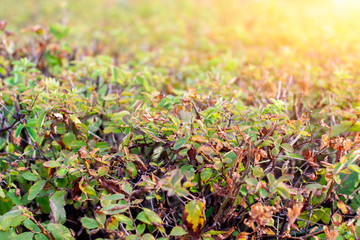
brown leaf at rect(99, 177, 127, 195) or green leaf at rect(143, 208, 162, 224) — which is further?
brown leaf at rect(99, 177, 127, 195)

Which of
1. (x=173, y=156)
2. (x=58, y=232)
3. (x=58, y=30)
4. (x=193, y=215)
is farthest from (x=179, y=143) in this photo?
(x=58, y=30)

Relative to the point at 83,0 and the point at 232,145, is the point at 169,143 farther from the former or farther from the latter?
the point at 83,0

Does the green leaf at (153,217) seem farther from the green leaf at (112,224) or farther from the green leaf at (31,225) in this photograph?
the green leaf at (31,225)

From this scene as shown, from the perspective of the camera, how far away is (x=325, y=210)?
5.60 ft

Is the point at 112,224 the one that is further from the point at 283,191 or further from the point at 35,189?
the point at 283,191

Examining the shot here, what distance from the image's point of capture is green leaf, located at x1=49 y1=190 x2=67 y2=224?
1.62 metres

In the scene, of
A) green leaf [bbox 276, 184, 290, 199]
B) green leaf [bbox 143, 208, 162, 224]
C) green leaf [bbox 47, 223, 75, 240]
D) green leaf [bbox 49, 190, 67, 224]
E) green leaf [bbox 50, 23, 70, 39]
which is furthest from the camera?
green leaf [bbox 50, 23, 70, 39]

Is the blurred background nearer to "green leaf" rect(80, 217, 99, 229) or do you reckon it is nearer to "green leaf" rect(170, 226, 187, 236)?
"green leaf" rect(170, 226, 187, 236)

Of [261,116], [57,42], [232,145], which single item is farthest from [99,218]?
[57,42]

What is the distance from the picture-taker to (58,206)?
166 cm

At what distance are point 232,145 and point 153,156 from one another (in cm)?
48

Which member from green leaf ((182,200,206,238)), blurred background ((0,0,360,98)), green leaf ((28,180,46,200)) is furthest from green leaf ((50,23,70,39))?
green leaf ((182,200,206,238))

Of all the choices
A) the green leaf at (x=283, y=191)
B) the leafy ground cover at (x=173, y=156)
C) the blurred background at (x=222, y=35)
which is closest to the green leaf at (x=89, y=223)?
the leafy ground cover at (x=173, y=156)

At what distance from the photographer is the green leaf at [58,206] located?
1.62 metres
